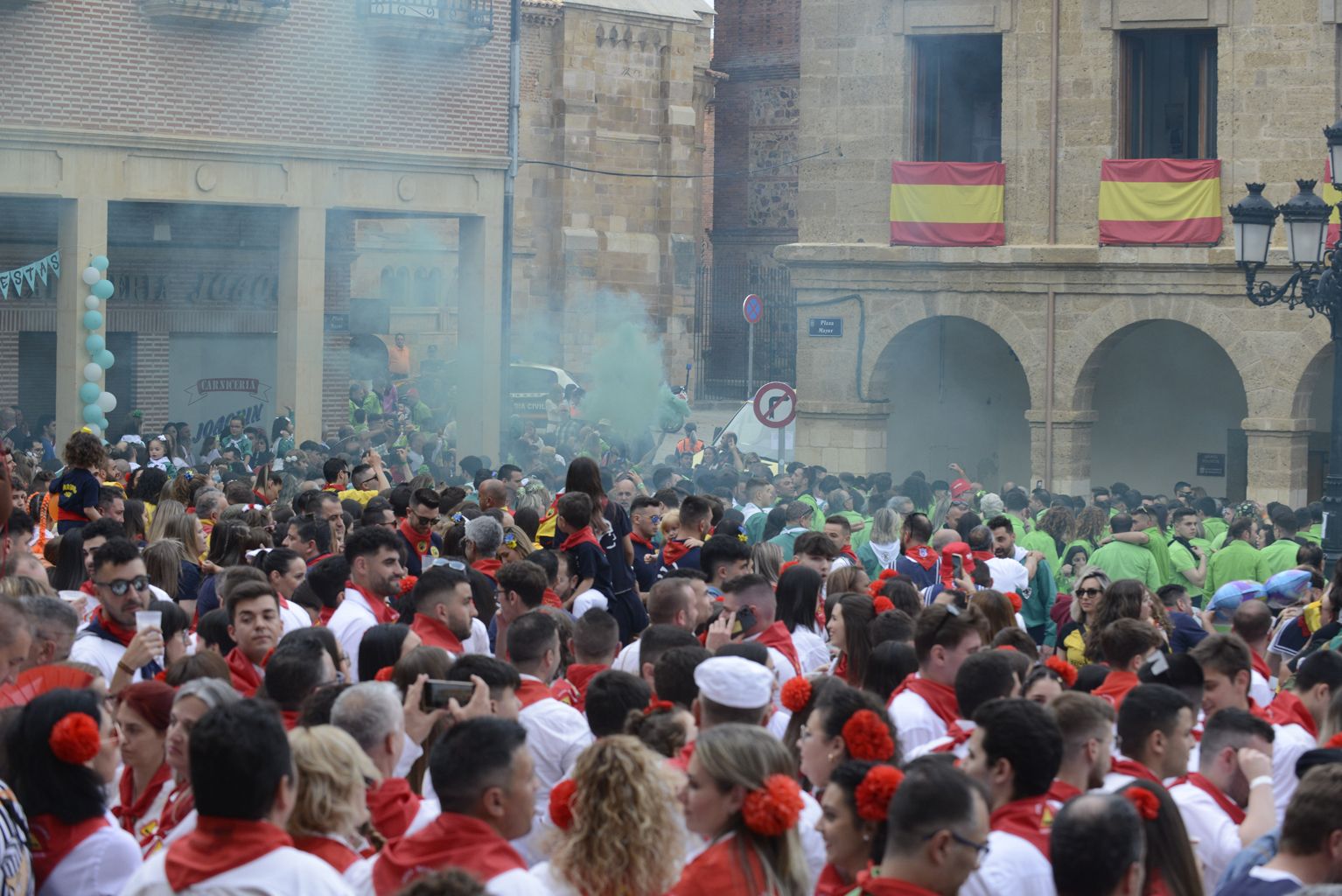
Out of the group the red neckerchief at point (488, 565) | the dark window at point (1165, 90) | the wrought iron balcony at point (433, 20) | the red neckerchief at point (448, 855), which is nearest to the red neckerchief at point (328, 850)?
the red neckerchief at point (448, 855)

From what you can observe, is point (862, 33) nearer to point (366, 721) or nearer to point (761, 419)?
Result: point (761, 419)

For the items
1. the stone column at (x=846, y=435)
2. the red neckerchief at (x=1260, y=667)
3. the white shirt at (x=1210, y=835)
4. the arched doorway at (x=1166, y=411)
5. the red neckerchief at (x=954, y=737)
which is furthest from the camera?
the stone column at (x=846, y=435)

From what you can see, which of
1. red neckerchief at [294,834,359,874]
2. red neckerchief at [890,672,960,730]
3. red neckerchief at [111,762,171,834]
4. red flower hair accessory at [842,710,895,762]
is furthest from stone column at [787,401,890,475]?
red neckerchief at [294,834,359,874]

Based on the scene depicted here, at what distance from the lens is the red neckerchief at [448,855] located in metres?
4.84

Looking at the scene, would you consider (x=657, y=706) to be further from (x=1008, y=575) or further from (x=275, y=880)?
Result: (x=1008, y=575)

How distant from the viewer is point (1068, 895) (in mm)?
4676

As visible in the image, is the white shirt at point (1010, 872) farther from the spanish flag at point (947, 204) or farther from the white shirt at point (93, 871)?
the spanish flag at point (947, 204)

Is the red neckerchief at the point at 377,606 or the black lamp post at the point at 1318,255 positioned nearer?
the red neckerchief at the point at 377,606

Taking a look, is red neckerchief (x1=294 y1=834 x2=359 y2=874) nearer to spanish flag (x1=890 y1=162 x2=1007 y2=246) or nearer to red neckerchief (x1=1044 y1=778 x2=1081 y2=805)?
red neckerchief (x1=1044 y1=778 x2=1081 y2=805)

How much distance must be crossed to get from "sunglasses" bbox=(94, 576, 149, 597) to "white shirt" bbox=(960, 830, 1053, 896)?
4119mm

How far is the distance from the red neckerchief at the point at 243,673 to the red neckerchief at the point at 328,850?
232cm

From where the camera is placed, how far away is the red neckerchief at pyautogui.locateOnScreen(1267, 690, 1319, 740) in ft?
23.7

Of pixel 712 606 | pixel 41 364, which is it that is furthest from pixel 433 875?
pixel 41 364

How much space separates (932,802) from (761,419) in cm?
1484
